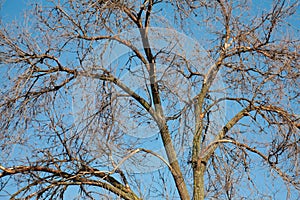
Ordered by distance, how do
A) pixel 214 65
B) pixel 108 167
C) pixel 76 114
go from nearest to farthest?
pixel 76 114 → pixel 108 167 → pixel 214 65

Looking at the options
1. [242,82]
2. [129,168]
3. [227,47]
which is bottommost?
[129,168]

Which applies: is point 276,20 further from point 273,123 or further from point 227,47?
point 273,123

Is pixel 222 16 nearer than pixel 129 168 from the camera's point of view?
No

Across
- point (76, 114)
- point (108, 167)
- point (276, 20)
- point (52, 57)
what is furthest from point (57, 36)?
point (276, 20)

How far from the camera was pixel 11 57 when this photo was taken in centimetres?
692

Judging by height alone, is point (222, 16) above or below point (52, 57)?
above

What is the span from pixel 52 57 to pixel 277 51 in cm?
301

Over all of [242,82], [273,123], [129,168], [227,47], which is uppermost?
[227,47]

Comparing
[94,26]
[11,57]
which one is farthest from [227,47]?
[11,57]

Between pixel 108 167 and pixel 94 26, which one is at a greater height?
pixel 94 26

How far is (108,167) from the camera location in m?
6.59

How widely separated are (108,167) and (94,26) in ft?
5.94

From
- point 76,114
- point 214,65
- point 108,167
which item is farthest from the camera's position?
point 214,65

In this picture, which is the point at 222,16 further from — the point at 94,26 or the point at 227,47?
the point at 94,26
